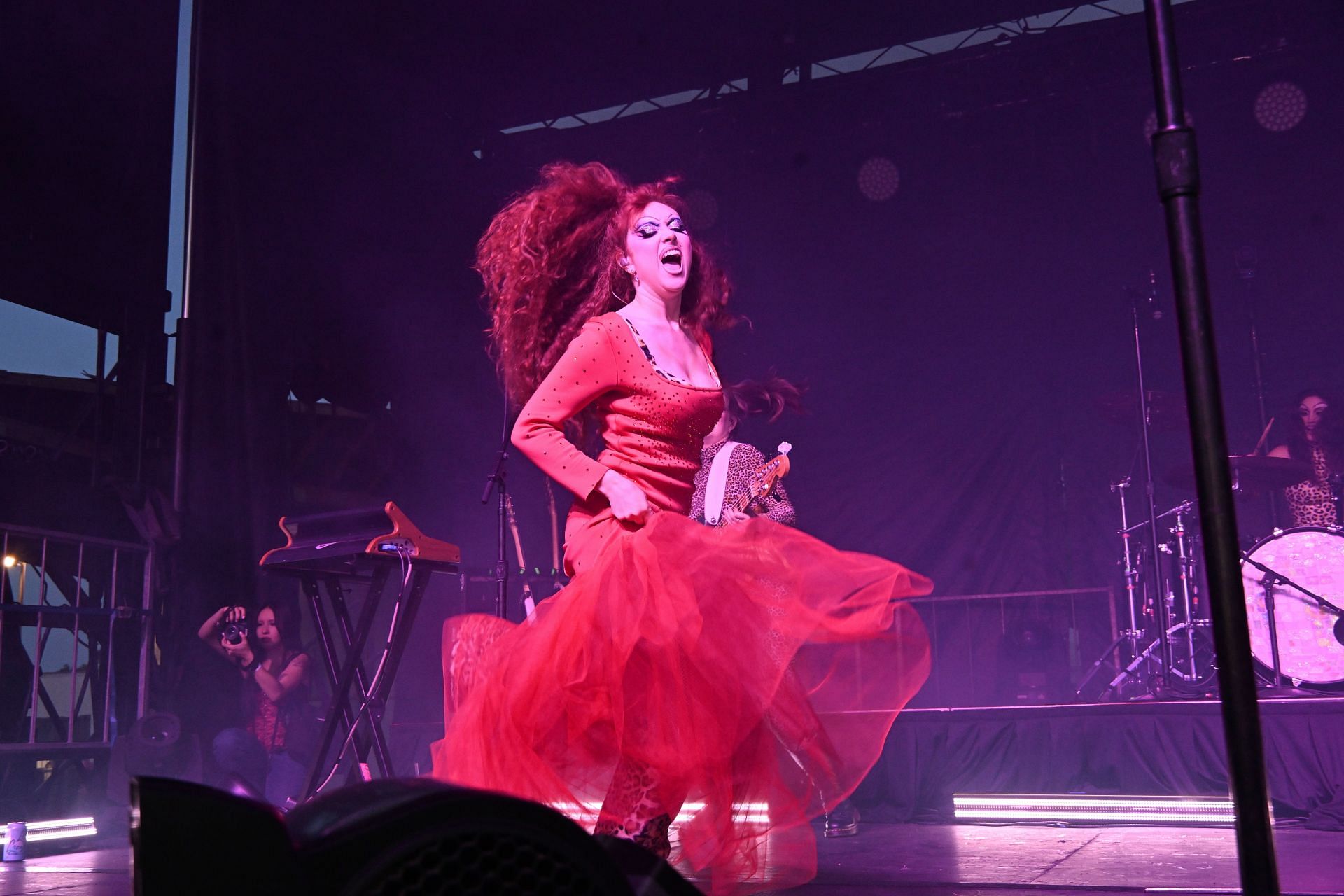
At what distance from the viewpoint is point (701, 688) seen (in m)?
2.25

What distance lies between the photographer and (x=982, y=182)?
9.23 metres

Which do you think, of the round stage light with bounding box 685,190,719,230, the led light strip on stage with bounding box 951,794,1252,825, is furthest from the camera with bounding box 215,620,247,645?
the round stage light with bounding box 685,190,719,230

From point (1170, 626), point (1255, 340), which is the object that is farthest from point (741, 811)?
point (1255, 340)

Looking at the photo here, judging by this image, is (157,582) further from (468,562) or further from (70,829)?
(468,562)

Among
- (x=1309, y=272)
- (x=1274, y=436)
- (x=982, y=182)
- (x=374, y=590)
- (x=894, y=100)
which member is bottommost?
(x=374, y=590)

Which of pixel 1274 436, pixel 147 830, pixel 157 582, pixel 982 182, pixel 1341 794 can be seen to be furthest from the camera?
pixel 982 182

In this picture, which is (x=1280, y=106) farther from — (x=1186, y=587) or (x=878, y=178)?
(x=1186, y=587)

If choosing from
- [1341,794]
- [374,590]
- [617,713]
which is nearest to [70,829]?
[374,590]

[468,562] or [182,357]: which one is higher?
[182,357]

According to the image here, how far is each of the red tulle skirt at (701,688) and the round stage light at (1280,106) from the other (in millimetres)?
7783

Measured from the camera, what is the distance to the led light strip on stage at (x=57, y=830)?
14.6ft

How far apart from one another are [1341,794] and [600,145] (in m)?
7.22

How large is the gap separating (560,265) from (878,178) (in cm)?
690

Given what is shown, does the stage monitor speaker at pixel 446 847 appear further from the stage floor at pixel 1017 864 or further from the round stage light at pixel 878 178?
the round stage light at pixel 878 178
